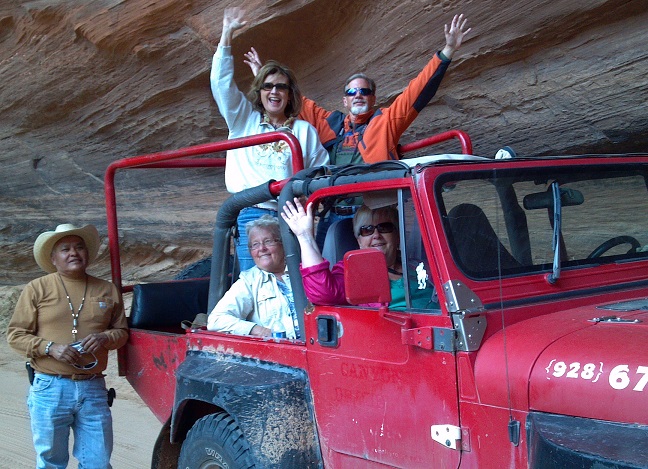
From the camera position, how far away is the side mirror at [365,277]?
7.98 feet

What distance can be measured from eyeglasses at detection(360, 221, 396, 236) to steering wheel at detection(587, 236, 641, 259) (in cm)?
75

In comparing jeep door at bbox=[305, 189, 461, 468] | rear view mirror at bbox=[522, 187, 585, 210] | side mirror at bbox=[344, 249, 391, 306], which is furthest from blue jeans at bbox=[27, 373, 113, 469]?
rear view mirror at bbox=[522, 187, 585, 210]

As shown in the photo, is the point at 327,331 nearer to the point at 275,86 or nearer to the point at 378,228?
the point at 378,228

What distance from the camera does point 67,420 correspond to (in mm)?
3955

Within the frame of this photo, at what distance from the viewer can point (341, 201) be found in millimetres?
3098

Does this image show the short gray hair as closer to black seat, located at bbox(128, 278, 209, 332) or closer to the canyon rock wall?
black seat, located at bbox(128, 278, 209, 332)

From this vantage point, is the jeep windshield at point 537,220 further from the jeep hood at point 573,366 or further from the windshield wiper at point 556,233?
the jeep hood at point 573,366

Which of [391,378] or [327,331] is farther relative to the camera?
[327,331]

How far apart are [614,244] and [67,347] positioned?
2652 mm

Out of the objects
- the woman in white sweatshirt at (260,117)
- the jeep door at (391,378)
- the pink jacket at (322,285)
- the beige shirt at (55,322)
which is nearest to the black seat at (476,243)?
the jeep door at (391,378)

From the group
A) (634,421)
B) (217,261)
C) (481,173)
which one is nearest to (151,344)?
(217,261)

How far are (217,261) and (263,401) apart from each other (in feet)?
3.33

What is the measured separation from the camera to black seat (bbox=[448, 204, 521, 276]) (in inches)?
100.0

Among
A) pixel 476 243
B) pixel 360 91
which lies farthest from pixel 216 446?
pixel 360 91
